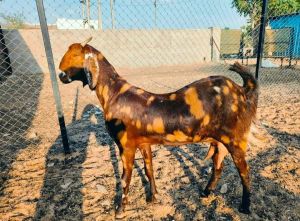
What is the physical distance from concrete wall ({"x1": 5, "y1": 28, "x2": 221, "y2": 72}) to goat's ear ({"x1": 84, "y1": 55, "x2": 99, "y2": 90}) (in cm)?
1379

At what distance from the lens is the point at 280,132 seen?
18.4 feet

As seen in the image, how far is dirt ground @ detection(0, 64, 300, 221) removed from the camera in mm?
3355

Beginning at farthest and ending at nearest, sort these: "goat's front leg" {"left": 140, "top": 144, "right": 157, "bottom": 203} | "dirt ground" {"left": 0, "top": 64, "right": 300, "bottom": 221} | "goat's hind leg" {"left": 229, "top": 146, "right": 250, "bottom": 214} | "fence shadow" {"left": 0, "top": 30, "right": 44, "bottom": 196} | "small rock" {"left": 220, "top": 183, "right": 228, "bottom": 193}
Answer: "fence shadow" {"left": 0, "top": 30, "right": 44, "bottom": 196} < "small rock" {"left": 220, "top": 183, "right": 228, "bottom": 193} < "goat's front leg" {"left": 140, "top": 144, "right": 157, "bottom": 203} < "dirt ground" {"left": 0, "top": 64, "right": 300, "bottom": 221} < "goat's hind leg" {"left": 229, "top": 146, "right": 250, "bottom": 214}

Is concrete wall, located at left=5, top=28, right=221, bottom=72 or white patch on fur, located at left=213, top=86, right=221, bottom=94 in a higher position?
concrete wall, located at left=5, top=28, right=221, bottom=72

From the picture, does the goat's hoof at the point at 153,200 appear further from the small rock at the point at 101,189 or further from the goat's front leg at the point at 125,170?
the small rock at the point at 101,189

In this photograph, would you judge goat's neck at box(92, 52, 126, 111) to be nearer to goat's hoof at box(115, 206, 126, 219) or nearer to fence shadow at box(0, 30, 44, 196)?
goat's hoof at box(115, 206, 126, 219)

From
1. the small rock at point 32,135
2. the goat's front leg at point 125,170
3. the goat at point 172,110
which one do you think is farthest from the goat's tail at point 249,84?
the small rock at point 32,135

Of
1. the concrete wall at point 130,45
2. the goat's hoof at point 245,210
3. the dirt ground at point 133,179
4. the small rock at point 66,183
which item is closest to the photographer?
the goat's hoof at point 245,210

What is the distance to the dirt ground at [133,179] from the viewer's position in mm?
3355

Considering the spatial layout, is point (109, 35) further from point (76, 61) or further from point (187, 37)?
point (76, 61)

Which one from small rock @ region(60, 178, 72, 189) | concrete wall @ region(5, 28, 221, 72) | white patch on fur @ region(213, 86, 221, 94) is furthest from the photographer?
concrete wall @ region(5, 28, 221, 72)

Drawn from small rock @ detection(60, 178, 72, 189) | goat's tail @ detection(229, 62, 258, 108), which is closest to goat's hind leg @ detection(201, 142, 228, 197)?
goat's tail @ detection(229, 62, 258, 108)

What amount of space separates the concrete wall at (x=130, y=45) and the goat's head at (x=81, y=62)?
13626mm

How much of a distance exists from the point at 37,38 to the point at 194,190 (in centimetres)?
1671
